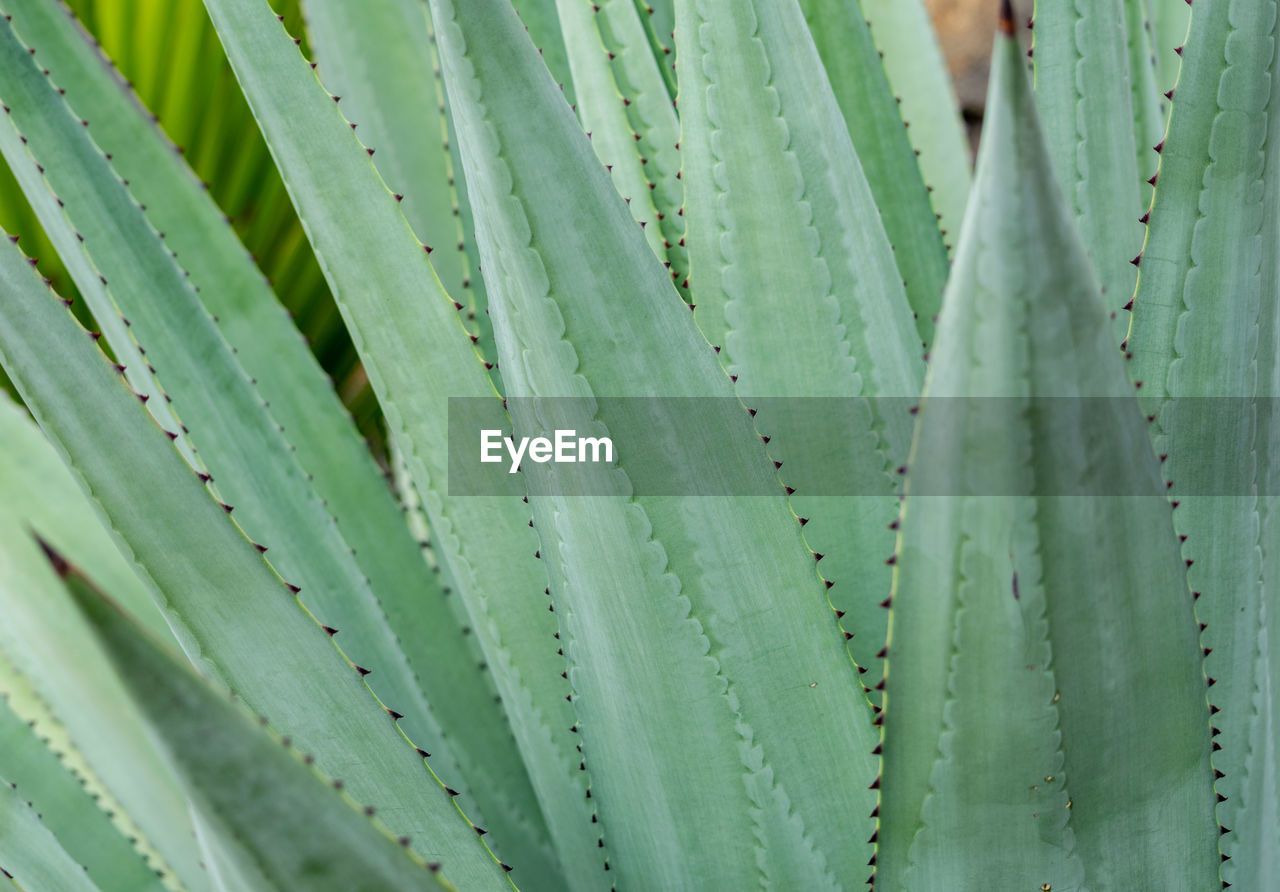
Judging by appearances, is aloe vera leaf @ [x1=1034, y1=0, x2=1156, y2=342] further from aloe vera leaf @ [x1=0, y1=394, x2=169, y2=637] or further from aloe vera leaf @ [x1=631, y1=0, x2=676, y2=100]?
aloe vera leaf @ [x1=0, y1=394, x2=169, y2=637]

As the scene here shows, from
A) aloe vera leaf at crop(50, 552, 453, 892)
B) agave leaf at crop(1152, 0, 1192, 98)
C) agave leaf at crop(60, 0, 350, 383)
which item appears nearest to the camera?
aloe vera leaf at crop(50, 552, 453, 892)

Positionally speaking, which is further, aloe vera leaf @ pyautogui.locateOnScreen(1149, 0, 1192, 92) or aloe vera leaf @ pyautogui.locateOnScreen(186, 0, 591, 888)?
aloe vera leaf @ pyautogui.locateOnScreen(1149, 0, 1192, 92)

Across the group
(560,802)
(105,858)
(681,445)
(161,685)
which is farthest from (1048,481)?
(105,858)

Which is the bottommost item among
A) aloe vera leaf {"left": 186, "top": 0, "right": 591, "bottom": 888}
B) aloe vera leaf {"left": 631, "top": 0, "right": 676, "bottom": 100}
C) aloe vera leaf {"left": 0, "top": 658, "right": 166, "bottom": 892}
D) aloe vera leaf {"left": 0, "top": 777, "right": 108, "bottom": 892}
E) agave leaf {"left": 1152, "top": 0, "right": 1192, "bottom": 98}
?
aloe vera leaf {"left": 0, "top": 777, "right": 108, "bottom": 892}

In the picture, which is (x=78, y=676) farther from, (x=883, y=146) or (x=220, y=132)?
(x=220, y=132)

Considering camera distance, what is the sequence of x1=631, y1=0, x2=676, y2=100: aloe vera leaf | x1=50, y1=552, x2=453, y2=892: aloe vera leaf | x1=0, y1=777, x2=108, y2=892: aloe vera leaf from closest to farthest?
x1=50, y1=552, x2=453, y2=892: aloe vera leaf
x1=0, y1=777, x2=108, y2=892: aloe vera leaf
x1=631, y1=0, x2=676, y2=100: aloe vera leaf

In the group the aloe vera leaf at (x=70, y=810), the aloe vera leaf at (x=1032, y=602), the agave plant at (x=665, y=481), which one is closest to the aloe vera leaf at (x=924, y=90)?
the agave plant at (x=665, y=481)

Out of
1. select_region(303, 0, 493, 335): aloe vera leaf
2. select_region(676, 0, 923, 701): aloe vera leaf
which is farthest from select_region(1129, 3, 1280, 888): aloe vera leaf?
select_region(303, 0, 493, 335): aloe vera leaf
